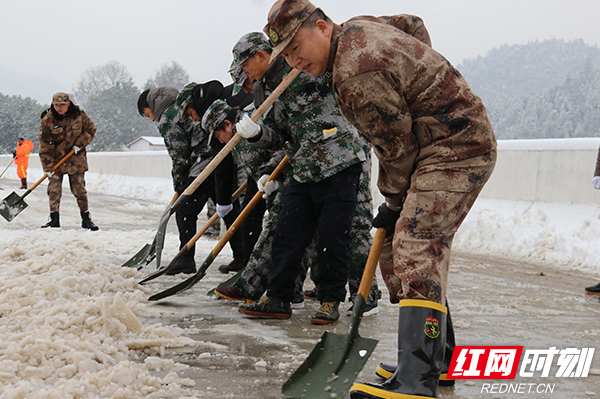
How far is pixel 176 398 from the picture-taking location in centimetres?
210

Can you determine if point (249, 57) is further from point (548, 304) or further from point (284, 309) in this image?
point (548, 304)

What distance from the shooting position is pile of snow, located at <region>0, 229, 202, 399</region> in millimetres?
2086

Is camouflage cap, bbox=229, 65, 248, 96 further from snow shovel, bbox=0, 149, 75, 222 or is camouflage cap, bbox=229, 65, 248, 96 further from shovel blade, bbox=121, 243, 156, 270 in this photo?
snow shovel, bbox=0, 149, 75, 222

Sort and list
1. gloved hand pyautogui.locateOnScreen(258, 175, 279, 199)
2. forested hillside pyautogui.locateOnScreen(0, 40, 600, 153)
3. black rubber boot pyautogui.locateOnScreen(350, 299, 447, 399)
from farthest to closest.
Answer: forested hillside pyautogui.locateOnScreen(0, 40, 600, 153), gloved hand pyautogui.locateOnScreen(258, 175, 279, 199), black rubber boot pyautogui.locateOnScreen(350, 299, 447, 399)

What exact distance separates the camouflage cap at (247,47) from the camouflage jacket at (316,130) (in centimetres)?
16

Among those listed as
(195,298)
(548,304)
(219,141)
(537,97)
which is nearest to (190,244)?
(195,298)

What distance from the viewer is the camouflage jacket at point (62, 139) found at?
27.2ft

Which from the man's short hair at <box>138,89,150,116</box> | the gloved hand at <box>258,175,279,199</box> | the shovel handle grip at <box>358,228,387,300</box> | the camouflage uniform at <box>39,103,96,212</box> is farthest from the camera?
the camouflage uniform at <box>39,103,96,212</box>

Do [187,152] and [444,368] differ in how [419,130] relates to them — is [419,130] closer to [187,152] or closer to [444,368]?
[444,368]

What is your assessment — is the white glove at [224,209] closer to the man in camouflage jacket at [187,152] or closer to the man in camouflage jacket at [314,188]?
the man in camouflage jacket at [187,152]

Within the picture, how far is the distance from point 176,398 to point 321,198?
161 cm

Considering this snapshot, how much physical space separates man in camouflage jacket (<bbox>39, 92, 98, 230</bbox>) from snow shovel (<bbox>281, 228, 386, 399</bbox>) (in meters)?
6.63

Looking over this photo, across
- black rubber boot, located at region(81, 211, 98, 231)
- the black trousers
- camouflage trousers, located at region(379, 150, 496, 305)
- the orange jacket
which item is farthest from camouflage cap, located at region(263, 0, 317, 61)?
the orange jacket

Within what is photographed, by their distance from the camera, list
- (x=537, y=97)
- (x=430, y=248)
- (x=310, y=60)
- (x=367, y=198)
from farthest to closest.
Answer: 1. (x=537, y=97)
2. (x=367, y=198)
3. (x=310, y=60)
4. (x=430, y=248)
